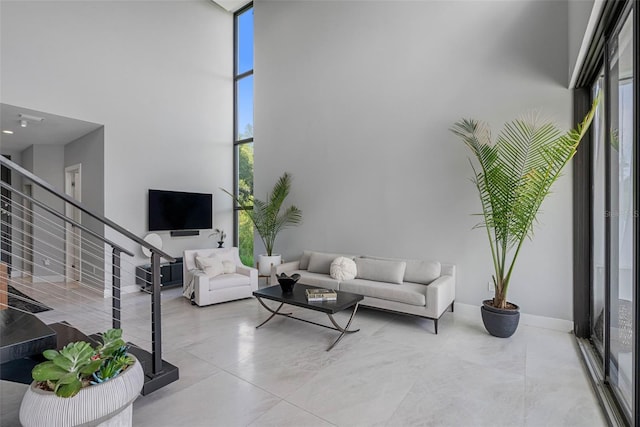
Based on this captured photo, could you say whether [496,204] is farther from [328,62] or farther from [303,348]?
[328,62]

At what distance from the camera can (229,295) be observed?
4.54 meters

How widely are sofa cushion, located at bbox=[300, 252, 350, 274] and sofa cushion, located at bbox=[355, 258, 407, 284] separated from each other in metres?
0.50

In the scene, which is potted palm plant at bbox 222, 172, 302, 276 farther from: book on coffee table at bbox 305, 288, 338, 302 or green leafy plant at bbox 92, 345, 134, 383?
green leafy plant at bbox 92, 345, 134, 383

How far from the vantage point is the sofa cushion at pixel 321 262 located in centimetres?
483

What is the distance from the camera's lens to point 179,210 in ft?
19.7

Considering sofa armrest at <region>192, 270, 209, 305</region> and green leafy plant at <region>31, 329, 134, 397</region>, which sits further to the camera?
sofa armrest at <region>192, 270, 209, 305</region>

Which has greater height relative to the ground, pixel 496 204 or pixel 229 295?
pixel 496 204

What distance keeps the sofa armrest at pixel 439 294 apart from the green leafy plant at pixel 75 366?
291 centimetres

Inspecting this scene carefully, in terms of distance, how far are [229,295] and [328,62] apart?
4.09 meters

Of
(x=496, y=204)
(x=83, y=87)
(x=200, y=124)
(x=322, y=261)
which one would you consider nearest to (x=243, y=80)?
(x=200, y=124)

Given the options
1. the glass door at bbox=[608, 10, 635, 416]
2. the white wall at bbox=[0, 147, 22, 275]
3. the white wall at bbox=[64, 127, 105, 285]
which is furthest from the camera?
the white wall at bbox=[0, 147, 22, 275]

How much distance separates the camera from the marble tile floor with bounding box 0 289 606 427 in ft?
6.68

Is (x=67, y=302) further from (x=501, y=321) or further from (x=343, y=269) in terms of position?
(x=501, y=321)

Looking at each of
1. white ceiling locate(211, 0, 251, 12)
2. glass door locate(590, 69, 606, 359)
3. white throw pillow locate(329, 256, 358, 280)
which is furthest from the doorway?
glass door locate(590, 69, 606, 359)
